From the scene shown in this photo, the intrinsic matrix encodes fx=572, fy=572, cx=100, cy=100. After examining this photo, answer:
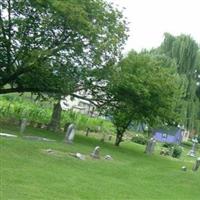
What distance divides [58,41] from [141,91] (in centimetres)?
557

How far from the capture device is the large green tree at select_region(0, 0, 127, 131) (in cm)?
2739

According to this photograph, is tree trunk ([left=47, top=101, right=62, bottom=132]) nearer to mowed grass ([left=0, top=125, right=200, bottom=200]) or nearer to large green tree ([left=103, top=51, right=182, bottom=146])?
large green tree ([left=103, top=51, right=182, bottom=146])

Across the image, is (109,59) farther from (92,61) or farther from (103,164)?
(103,164)

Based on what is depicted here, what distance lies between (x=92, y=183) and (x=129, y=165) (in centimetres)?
741

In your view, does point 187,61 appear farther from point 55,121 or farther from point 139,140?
point 55,121

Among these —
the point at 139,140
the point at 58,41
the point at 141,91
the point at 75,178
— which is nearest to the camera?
the point at 75,178

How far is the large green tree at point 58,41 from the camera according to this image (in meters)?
27.4

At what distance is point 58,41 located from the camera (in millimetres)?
28406

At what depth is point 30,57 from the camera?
2767 cm

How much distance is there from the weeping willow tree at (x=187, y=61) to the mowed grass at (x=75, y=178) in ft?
93.1

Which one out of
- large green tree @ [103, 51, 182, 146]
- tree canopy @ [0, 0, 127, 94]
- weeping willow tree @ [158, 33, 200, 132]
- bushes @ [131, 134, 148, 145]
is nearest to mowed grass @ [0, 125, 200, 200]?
tree canopy @ [0, 0, 127, 94]

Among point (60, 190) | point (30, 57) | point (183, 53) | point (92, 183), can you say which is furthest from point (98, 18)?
point (183, 53)

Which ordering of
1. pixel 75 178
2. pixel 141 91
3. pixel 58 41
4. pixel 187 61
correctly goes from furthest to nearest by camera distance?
pixel 187 61
pixel 141 91
pixel 58 41
pixel 75 178

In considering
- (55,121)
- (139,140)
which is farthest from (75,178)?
(139,140)
